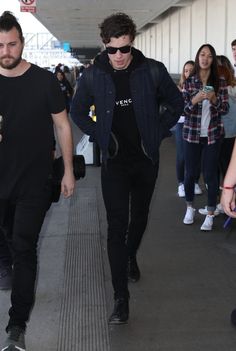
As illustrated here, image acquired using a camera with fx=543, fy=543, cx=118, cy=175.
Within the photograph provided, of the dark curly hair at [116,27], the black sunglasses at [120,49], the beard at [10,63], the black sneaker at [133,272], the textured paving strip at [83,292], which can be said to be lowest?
the textured paving strip at [83,292]

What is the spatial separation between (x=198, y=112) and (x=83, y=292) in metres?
2.32

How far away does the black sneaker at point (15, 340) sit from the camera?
124 inches

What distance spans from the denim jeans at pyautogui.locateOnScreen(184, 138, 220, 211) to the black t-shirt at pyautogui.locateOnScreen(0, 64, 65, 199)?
247cm

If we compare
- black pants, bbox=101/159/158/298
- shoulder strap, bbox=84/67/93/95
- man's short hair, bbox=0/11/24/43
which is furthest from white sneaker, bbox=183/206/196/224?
man's short hair, bbox=0/11/24/43

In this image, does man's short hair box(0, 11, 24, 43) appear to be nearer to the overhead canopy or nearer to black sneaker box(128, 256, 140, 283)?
black sneaker box(128, 256, 140, 283)

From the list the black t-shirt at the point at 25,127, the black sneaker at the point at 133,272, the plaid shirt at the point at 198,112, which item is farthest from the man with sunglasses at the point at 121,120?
the plaid shirt at the point at 198,112

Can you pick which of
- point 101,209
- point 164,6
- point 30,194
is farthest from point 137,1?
point 30,194

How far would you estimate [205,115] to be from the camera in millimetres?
5535

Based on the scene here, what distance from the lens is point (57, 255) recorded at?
502cm

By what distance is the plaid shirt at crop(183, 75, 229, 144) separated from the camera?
5461 mm

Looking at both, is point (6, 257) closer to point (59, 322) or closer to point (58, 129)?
point (59, 322)

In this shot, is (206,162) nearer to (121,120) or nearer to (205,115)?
(205,115)

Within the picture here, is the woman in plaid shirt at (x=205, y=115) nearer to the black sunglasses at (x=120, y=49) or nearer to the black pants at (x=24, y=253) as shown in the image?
the black sunglasses at (x=120, y=49)

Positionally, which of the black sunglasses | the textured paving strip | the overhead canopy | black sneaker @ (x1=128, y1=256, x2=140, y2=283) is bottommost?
the textured paving strip
